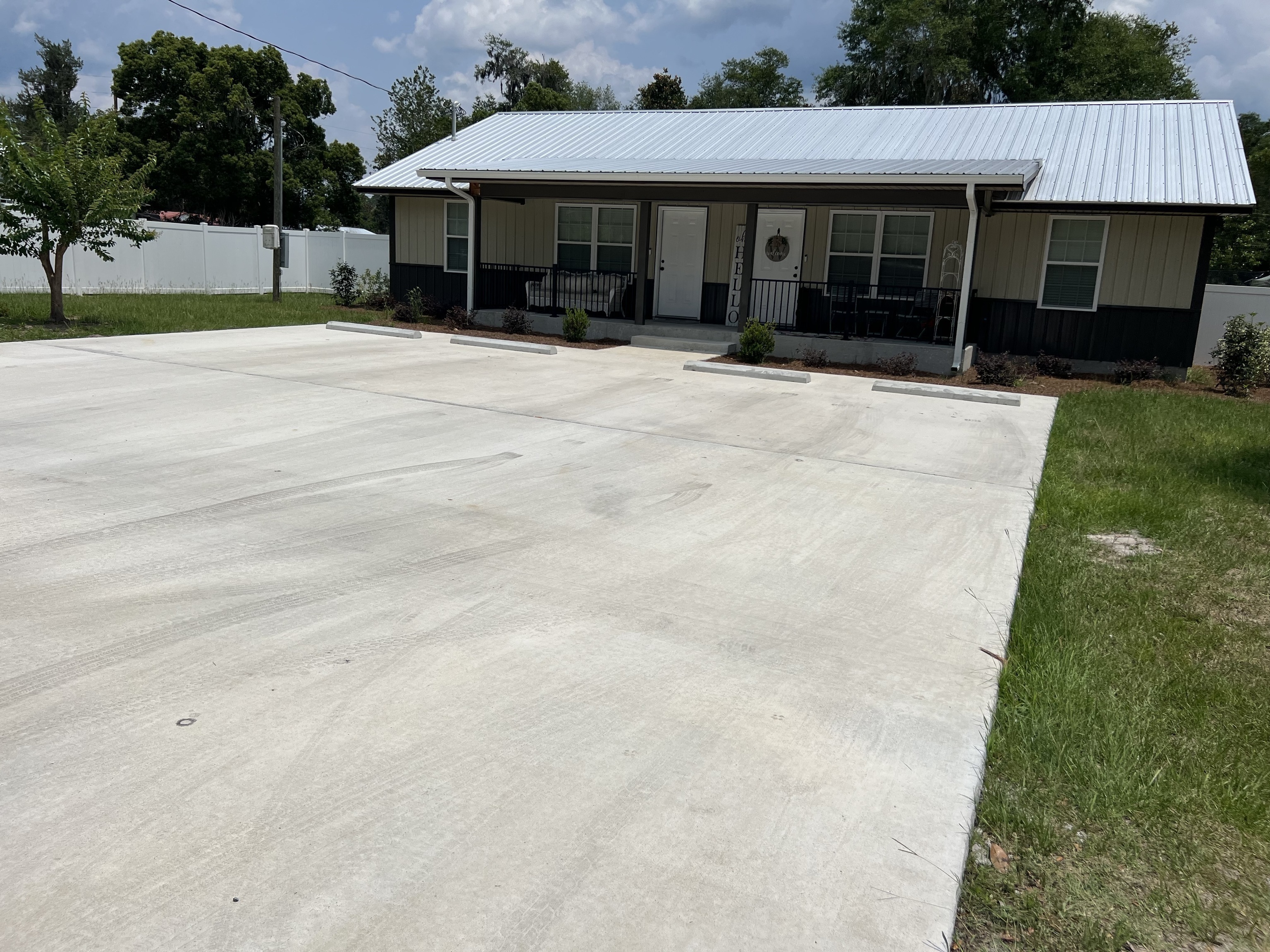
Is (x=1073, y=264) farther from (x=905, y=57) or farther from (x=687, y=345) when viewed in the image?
(x=905, y=57)

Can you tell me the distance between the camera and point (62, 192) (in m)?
14.0

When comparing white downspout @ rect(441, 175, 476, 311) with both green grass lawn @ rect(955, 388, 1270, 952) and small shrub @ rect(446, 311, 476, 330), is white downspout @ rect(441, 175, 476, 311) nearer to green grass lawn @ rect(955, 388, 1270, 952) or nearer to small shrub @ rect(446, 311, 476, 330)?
small shrub @ rect(446, 311, 476, 330)

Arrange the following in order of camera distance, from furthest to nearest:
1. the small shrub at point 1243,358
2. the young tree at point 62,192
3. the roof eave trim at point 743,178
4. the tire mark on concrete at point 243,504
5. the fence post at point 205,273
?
the fence post at point 205,273 < the young tree at point 62,192 < the small shrub at point 1243,358 < the roof eave trim at point 743,178 < the tire mark on concrete at point 243,504

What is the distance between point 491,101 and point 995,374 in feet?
150

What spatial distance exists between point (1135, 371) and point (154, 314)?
16.9 m

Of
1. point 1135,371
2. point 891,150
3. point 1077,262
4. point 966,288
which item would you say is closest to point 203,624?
point 966,288

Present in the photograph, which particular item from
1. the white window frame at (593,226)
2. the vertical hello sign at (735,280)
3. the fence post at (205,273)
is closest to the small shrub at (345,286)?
the fence post at (205,273)

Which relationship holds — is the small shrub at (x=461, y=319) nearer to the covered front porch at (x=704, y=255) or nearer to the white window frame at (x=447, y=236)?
the covered front porch at (x=704, y=255)

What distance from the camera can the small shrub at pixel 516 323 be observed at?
17297mm

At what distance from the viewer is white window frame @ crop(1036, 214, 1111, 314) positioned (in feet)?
48.6

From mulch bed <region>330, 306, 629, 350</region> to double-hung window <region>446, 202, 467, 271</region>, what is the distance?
2.07m

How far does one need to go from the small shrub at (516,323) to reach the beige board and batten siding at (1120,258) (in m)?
7.90

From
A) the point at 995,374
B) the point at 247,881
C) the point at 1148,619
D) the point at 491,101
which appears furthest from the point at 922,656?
the point at 491,101

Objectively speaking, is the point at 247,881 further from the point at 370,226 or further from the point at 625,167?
the point at 370,226
